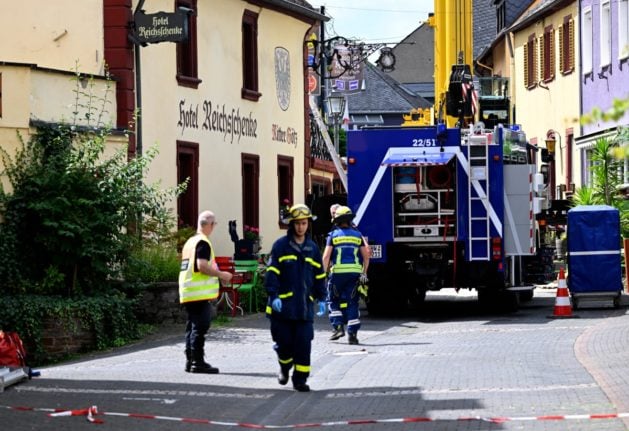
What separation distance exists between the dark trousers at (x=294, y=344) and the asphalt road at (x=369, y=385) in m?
0.22

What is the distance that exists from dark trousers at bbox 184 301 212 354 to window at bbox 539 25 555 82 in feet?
104

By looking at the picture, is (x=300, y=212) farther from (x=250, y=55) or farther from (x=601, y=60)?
(x=601, y=60)

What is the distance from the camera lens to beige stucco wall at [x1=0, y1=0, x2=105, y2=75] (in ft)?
77.6

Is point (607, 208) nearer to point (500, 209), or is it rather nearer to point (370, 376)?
point (500, 209)

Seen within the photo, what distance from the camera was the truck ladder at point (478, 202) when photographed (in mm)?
21906

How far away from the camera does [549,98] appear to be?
149 ft

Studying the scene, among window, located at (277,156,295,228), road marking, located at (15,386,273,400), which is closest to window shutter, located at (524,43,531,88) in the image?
window, located at (277,156,295,228)

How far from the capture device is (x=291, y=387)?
1344 centimetres

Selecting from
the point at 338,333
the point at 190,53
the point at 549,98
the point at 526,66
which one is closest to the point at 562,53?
the point at 549,98

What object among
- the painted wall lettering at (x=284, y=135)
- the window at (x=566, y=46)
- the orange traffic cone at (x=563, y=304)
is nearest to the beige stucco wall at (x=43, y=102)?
the orange traffic cone at (x=563, y=304)

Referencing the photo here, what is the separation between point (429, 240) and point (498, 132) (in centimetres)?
194

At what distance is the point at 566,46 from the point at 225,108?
16923 mm

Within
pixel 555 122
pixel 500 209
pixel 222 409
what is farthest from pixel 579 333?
pixel 555 122

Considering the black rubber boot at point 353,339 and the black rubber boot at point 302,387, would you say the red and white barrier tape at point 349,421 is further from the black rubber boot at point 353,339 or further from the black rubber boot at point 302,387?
the black rubber boot at point 353,339
